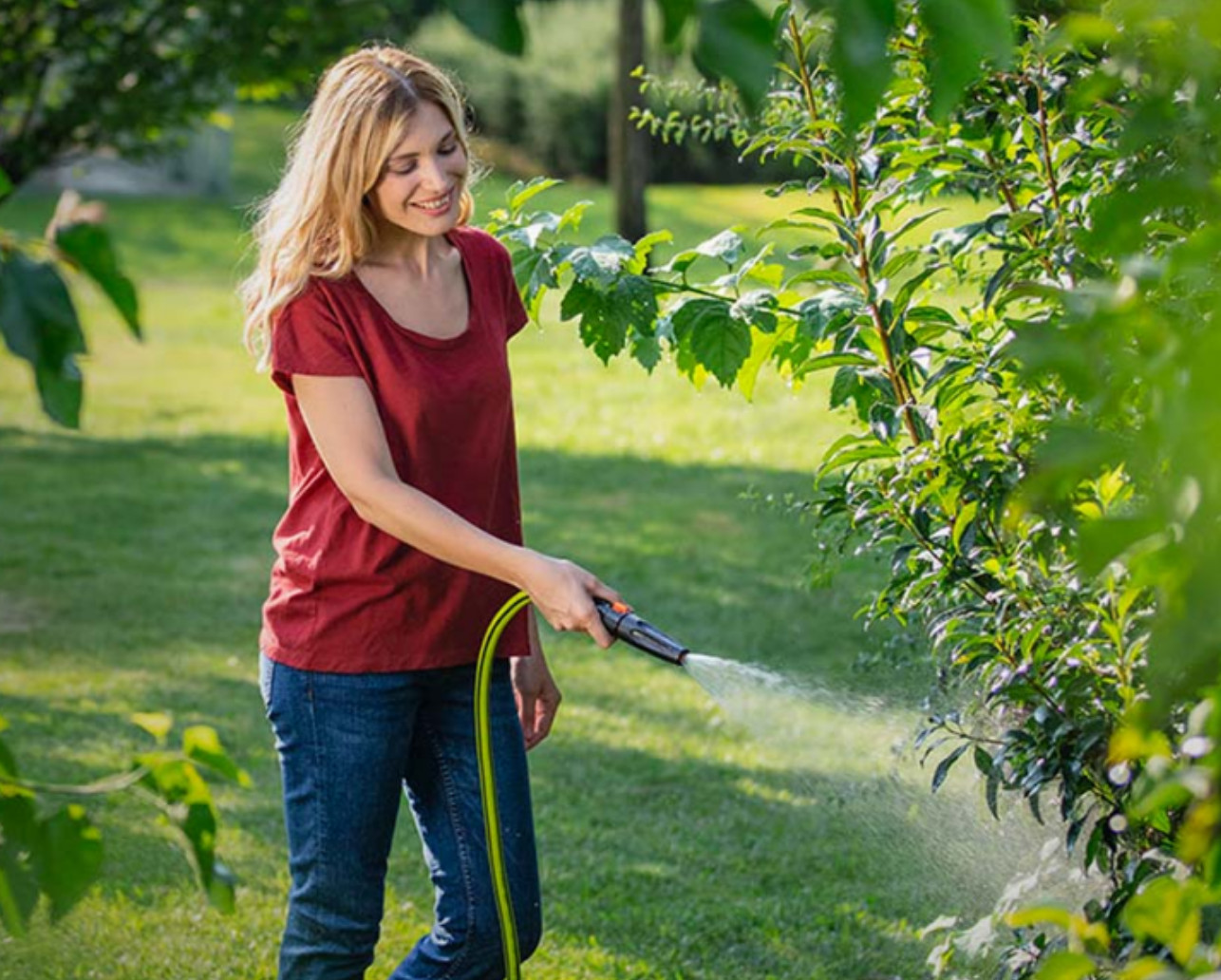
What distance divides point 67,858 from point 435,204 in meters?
1.69

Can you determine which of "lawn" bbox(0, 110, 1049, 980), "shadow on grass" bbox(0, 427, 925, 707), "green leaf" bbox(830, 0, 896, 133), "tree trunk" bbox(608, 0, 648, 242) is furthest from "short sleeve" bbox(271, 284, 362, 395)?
"tree trunk" bbox(608, 0, 648, 242)

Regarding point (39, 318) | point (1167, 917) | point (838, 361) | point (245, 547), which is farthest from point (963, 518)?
point (245, 547)

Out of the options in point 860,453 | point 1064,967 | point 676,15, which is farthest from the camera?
point 860,453

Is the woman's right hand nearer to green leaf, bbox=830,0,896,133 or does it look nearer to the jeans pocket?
the jeans pocket

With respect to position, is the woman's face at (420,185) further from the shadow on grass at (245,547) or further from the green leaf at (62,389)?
the shadow on grass at (245,547)

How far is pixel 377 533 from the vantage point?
2996mm

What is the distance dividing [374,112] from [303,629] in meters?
0.79

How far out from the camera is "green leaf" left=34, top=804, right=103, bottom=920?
4.89 feet

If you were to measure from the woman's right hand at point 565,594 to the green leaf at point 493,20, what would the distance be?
1470mm

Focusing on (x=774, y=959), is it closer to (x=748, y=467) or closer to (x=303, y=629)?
(x=303, y=629)

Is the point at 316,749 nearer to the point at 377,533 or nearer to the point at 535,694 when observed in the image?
the point at 377,533

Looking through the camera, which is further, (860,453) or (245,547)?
(245,547)

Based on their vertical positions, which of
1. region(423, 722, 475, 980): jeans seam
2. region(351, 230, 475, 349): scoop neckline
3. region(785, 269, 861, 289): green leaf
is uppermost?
region(785, 269, 861, 289): green leaf

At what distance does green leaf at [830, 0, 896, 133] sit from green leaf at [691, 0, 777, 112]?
5 cm
